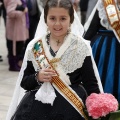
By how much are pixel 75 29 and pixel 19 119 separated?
73cm

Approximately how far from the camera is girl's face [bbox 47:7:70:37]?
8.42 feet

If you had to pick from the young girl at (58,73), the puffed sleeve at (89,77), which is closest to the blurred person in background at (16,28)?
the young girl at (58,73)

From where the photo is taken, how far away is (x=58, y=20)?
257 cm

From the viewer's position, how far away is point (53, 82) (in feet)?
8.61

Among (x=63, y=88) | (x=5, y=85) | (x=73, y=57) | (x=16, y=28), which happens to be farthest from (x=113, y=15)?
(x=16, y=28)

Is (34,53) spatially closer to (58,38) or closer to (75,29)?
(58,38)

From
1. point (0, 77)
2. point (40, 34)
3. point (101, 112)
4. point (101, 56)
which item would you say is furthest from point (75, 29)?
point (0, 77)

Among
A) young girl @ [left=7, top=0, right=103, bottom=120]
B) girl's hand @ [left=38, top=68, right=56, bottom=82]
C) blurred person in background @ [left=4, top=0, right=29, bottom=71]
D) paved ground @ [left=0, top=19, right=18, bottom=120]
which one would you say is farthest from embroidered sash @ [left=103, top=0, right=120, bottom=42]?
blurred person in background @ [left=4, top=0, right=29, bottom=71]

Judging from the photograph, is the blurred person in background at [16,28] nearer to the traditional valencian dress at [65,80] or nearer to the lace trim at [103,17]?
the lace trim at [103,17]

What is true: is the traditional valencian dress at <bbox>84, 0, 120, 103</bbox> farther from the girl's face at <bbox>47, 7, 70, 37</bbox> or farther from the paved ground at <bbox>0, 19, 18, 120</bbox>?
the paved ground at <bbox>0, 19, 18, 120</bbox>

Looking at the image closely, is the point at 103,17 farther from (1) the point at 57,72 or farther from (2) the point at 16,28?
(2) the point at 16,28

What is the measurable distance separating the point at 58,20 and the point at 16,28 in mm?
4180

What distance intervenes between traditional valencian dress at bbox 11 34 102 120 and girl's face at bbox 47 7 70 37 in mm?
91

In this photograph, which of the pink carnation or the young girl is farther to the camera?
the young girl
